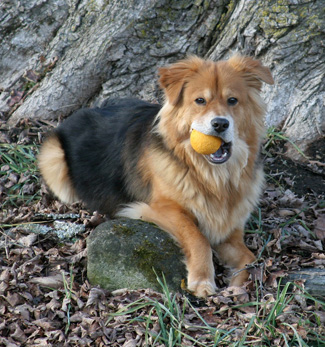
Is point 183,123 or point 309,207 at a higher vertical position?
point 183,123

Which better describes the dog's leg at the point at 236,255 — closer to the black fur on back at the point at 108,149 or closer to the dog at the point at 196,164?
the dog at the point at 196,164

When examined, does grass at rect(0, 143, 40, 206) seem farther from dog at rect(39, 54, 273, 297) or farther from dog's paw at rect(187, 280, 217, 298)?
dog's paw at rect(187, 280, 217, 298)

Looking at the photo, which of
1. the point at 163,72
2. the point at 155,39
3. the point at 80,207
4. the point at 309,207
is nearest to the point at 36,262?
the point at 80,207

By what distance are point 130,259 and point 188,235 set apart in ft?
1.83

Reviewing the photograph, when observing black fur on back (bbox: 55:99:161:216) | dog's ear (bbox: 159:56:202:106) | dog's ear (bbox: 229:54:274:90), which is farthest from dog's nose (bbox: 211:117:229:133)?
black fur on back (bbox: 55:99:161:216)

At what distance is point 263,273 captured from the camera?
13.5ft

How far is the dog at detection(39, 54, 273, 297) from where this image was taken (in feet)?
13.7

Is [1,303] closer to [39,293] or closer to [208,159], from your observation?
[39,293]

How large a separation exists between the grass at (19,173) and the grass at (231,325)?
2248 mm

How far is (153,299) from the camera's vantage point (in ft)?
12.4

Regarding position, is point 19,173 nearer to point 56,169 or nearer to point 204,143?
point 56,169

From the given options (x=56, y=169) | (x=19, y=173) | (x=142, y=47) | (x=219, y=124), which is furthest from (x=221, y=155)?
(x=19, y=173)

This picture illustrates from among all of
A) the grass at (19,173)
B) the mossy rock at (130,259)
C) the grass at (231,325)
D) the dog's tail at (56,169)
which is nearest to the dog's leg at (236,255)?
the grass at (231,325)

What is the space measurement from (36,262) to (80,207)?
1159mm
